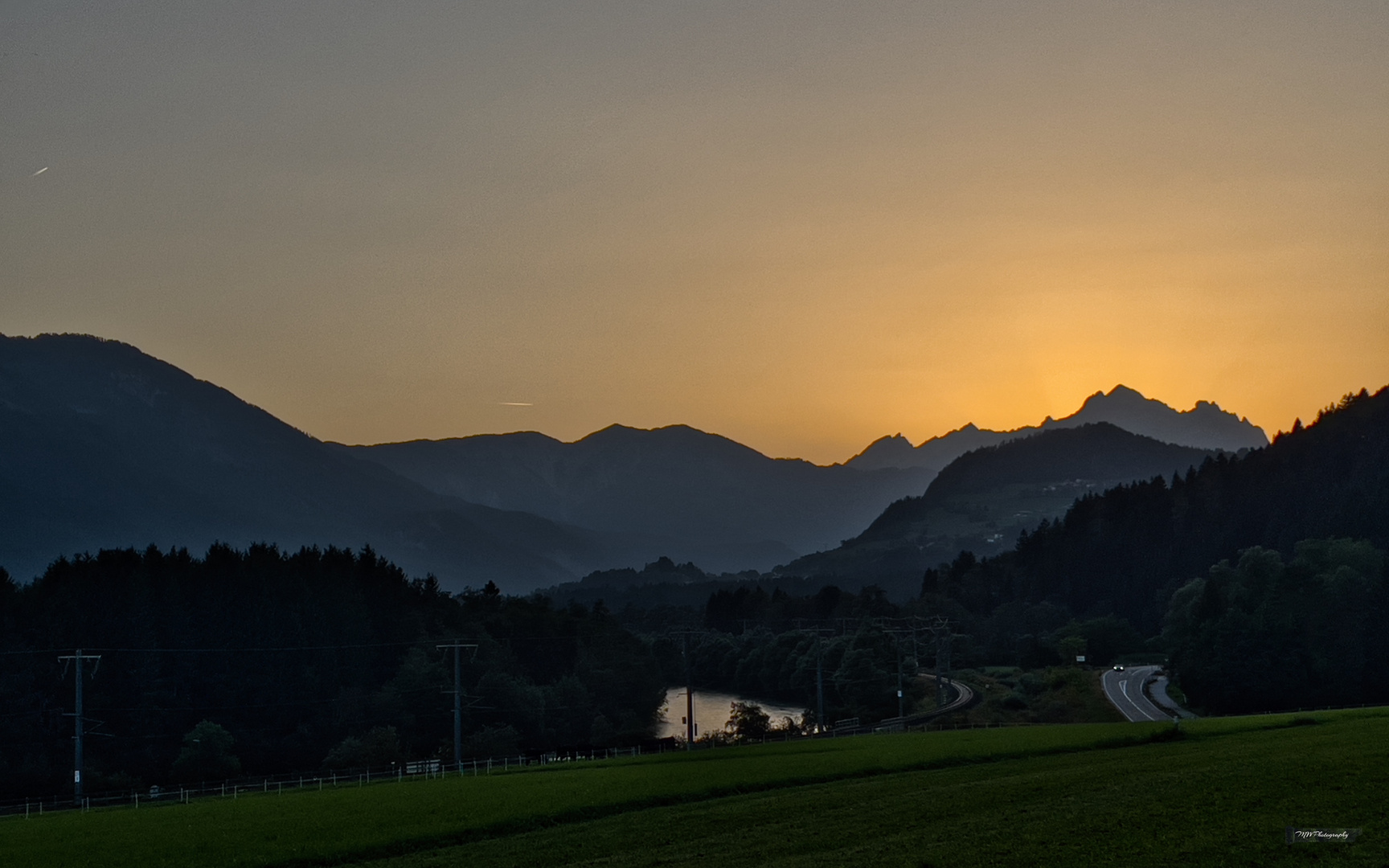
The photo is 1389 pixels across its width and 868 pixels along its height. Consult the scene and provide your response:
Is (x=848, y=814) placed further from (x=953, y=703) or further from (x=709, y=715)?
(x=709, y=715)

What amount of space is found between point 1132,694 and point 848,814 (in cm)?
10564

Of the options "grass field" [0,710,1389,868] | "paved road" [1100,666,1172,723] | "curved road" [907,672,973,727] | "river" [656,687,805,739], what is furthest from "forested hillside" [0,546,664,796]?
"grass field" [0,710,1389,868]

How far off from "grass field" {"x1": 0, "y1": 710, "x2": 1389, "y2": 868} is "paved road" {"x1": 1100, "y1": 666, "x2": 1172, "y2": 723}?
50979 mm

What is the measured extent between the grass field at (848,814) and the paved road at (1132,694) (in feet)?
167

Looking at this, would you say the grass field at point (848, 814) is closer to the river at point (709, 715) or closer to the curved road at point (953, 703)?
the curved road at point (953, 703)

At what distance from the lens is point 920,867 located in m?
34.9

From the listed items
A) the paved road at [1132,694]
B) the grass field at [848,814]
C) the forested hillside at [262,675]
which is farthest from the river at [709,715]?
the grass field at [848,814]

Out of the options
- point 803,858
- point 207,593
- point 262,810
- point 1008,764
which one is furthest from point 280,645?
point 803,858

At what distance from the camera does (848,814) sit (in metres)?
47.8

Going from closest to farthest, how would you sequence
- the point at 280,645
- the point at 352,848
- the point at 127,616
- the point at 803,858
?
1. the point at 803,858
2. the point at 352,848
3. the point at 127,616
4. the point at 280,645

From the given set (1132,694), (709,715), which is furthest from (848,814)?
(709,715)

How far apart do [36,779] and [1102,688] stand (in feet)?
374

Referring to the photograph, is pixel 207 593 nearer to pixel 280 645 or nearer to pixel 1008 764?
pixel 280 645

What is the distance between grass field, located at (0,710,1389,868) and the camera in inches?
1435
